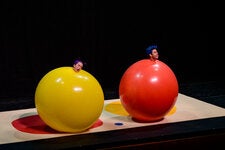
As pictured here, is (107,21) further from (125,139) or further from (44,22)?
(125,139)

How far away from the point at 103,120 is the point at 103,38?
164cm

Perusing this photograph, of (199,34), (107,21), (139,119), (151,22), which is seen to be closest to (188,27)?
(199,34)

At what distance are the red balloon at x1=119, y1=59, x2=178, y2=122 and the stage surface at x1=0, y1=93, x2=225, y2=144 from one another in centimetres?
6

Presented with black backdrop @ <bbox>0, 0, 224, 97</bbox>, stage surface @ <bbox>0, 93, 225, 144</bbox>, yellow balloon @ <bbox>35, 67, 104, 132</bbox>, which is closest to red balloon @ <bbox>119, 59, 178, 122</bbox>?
stage surface @ <bbox>0, 93, 225, 144</bbox>

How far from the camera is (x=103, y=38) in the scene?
341cm

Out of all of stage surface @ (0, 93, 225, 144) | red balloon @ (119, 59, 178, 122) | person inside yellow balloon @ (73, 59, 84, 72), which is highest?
person inside yellow balloon @ (73, 59, 84, 72)

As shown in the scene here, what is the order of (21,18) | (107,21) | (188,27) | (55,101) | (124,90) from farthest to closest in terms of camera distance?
(188,27)
(107,21)
(21,18)
(124,90)
(55,101)

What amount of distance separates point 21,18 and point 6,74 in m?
0.45

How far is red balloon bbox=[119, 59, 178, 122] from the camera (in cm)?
174

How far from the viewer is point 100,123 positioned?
5.94 feet

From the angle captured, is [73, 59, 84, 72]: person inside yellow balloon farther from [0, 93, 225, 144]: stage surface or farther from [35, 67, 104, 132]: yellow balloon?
[0, 93, 225, 144]: stage surface

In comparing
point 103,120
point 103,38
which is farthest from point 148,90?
point 103,38

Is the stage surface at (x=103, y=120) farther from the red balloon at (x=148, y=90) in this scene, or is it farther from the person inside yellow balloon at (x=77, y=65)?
the person inside yellow balloon at (x=77, y=65)

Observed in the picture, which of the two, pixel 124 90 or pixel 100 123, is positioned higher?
pixel 124 90
